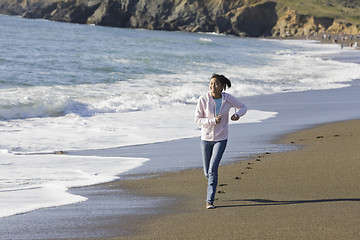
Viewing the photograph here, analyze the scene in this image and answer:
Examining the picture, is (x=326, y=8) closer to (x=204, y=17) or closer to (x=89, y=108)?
(x=204, y=17)

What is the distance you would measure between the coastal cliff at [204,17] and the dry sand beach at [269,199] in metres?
108

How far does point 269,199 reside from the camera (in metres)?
6.02

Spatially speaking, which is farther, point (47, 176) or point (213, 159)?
point (47, 176)

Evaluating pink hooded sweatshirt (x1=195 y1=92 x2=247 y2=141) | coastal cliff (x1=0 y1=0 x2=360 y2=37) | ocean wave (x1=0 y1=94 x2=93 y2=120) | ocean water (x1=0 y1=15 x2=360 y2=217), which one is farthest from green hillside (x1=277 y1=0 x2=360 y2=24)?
pink hooded sweatshirt (x1=195 y1=92 x2=247 y2=141)

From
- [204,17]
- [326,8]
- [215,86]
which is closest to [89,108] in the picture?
[215,86]

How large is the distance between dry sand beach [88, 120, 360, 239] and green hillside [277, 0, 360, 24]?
114387 mm

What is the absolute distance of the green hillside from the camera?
12062 centimetres

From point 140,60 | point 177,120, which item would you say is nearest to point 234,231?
point 177,120

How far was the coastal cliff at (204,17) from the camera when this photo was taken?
116438 mm

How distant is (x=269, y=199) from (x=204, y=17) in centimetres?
11727

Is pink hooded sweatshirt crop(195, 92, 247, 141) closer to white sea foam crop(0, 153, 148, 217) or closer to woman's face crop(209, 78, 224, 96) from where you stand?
woman's face crop(209, 78, 224, 96)

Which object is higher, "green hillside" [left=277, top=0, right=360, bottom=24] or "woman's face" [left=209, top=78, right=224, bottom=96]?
"green hillside" [left=277, top=0, right=360, bottom=24]

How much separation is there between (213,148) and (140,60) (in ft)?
85.3

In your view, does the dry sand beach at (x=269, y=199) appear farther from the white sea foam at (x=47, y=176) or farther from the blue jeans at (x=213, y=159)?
the white sea foam at (x=47, y=176)
